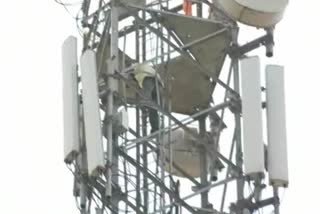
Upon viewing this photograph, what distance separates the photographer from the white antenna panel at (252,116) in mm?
26781

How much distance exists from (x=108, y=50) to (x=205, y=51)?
1696mm

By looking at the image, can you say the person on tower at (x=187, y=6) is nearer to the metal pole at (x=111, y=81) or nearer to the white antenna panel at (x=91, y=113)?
the metal pole at (x=111, y=81)

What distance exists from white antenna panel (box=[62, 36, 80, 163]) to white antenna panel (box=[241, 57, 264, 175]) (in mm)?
2777

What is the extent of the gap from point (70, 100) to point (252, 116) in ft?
10.2

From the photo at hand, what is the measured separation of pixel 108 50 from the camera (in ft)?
94.6

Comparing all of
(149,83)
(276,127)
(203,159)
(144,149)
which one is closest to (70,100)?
(149,83)

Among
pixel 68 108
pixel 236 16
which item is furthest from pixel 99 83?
pixel 236 16

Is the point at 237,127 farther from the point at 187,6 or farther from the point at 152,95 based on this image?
the point at 187,6

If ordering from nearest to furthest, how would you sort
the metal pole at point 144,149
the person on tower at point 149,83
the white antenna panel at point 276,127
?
the white antenna panel at point 276,127, the metal pole at point 144,149, the person on tower at point 149,83

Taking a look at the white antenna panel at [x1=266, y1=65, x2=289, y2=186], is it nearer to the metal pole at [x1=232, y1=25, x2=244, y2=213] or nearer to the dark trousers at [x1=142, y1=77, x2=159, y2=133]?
the metal pole at [x1=232, y1=25, x2=244, y2=213]

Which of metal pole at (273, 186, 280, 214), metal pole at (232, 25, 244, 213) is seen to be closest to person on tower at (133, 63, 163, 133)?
metal pole at (232, 25, 244, 213)

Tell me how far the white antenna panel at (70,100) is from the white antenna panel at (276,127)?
312 centimetres

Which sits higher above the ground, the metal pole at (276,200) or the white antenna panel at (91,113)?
the white antenna panel at (91,113)

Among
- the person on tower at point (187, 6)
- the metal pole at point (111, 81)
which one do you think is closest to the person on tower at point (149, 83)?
the metal pole at point (111, 81)
